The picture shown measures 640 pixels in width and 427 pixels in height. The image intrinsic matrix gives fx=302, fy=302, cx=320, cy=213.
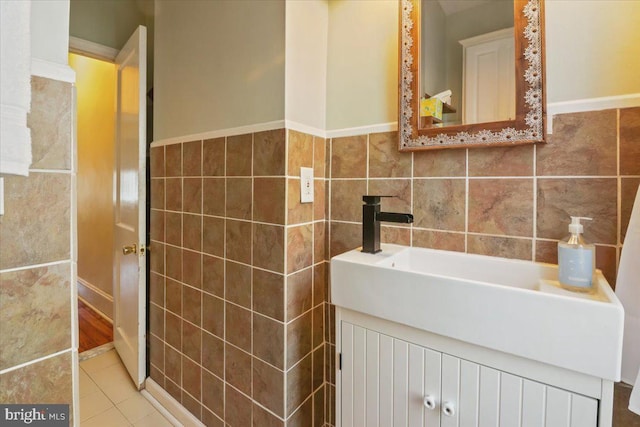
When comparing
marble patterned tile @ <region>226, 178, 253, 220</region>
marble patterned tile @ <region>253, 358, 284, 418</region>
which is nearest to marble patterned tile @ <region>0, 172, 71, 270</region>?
marble patterned tile @ <region>226, 178, 253, 220</region>

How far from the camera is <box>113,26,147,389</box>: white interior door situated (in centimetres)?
162

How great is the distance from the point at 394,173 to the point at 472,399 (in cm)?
71

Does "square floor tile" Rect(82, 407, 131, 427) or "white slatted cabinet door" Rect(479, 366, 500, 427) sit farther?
"square floor tile" Rect(82, 407, 131, 427)

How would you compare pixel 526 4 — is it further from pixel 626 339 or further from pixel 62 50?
pixel 62 50

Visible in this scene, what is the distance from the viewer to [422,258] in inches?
40.9

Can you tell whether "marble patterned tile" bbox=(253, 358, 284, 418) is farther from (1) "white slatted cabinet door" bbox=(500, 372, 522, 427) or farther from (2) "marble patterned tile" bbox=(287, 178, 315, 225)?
(1) "white slatted cabinet door" bbox=(500, 372, 522, 427)

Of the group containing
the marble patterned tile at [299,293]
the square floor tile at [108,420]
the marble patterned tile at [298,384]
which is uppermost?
the marble patterned tile at [299,293]

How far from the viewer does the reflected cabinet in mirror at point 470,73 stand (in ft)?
2.78

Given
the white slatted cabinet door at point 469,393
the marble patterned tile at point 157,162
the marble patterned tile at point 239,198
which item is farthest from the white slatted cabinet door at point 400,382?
the marble patterned tile at point 157,162

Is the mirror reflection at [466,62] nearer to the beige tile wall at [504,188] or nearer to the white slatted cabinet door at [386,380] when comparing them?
the beige tile wall at [504,188]

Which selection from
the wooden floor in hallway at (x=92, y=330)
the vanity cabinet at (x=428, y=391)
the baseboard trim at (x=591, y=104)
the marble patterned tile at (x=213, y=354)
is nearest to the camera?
the vanity cabinet at (x=428, y=391)

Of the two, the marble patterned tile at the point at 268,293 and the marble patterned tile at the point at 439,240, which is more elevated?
the marble patterned tile at the point at 439,240

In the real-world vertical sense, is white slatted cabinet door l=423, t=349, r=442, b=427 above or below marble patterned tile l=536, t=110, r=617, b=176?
below

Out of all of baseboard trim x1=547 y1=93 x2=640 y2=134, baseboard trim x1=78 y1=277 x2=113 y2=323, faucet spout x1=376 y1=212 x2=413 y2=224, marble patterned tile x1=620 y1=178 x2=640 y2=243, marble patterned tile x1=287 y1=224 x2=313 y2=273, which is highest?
baseboard trim x1=547 y1=93 x2=640 y2=134
